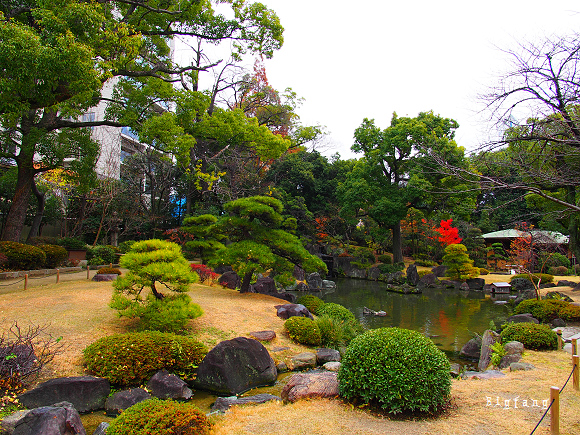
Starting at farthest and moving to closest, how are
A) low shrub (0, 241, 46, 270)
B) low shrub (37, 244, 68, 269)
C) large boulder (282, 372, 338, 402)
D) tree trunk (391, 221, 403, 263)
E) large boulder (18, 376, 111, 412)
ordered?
tree trunk (391, 221, 403, 263), low shrub (37, 244, 68, 269), low shrub (0, 241, 46, 270), large boulder (282, 372, 338, 402), large boulder (18, 376, 111, 412)

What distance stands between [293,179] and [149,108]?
14663mm

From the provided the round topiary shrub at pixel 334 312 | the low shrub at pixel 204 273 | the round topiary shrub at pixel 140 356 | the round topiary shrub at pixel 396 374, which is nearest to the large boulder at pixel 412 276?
the low shrub at pixel 204 273

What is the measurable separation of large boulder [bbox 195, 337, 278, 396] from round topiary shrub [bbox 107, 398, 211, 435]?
1.84 metres

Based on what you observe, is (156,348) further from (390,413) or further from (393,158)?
(393,158)

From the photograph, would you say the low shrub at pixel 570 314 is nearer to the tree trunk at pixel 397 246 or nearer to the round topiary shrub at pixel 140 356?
the round topiary shrub at pixel 140 356

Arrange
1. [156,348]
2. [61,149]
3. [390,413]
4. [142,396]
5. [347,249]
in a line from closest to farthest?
[390,413] → [142,396] → [156,348] → [61,149] → [347,249]

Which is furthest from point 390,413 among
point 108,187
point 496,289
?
point 108,187

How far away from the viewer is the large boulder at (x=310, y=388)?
390cm

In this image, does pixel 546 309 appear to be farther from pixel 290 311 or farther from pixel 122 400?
pixel 122 400

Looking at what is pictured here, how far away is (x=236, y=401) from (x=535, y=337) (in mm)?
5352

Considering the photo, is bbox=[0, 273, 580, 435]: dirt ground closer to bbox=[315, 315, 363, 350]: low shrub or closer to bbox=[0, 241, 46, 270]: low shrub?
bbox=[315, 315, 363, 350]: low shrub

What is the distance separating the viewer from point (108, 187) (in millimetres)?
15984

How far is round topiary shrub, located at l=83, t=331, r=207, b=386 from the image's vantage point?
4.43 meters

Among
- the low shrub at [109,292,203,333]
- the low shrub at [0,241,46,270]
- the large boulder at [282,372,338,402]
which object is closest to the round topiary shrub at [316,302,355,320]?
the low shrub at [109,292,203,333]
